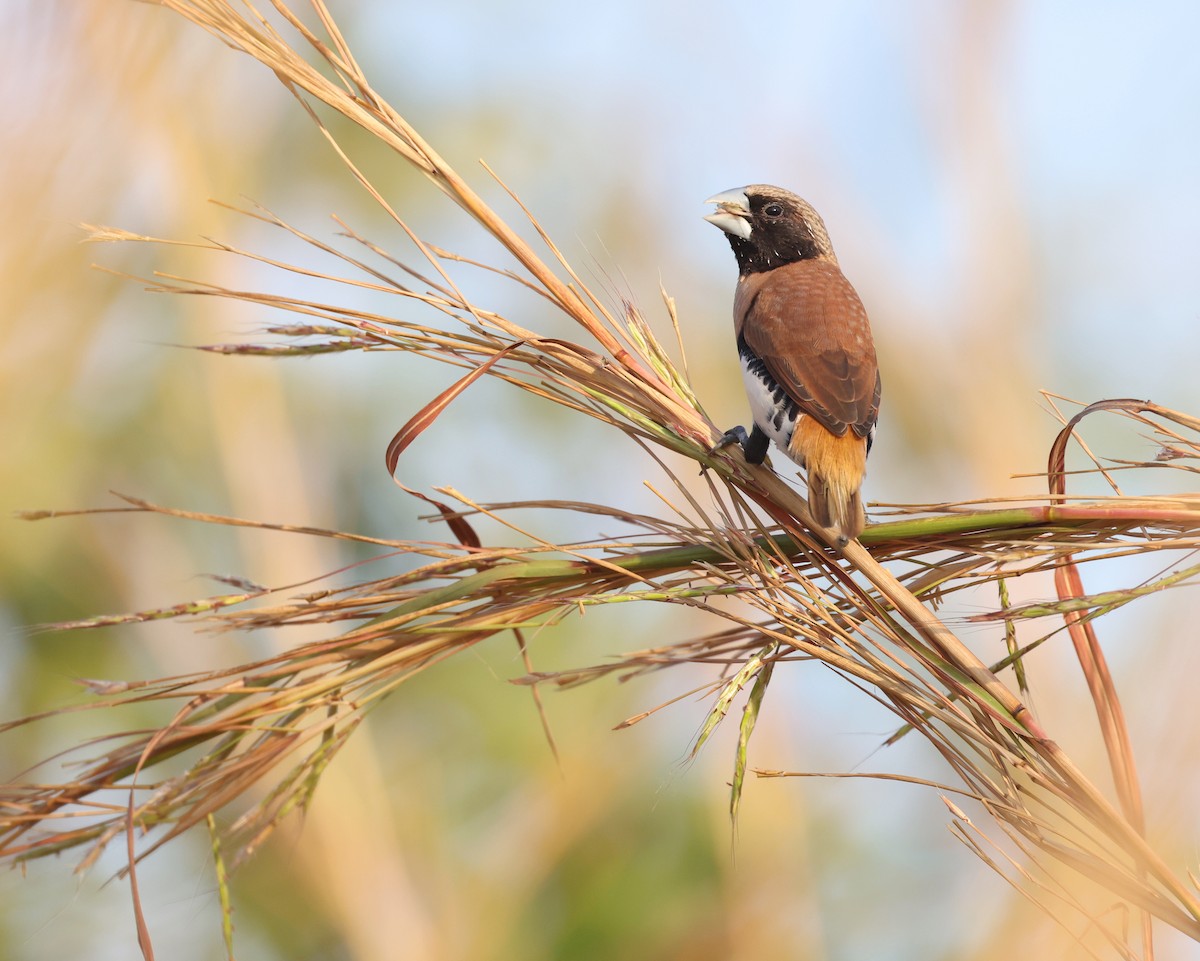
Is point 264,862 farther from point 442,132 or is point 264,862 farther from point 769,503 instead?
point 769,503

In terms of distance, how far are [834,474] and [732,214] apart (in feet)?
4.99

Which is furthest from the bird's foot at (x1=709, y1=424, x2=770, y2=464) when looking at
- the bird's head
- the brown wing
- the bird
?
the bird's head

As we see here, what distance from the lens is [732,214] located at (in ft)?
10.5

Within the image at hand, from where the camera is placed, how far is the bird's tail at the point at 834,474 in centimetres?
144

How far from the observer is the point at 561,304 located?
1422 mm

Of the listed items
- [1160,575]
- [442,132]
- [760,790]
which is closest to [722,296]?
[760,790]

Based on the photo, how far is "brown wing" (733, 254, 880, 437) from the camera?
2197 mm

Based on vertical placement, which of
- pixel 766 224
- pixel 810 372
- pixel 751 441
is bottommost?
pixel 751 441

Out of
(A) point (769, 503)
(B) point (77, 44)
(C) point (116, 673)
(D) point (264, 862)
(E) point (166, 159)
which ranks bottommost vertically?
(D) point (264, 862)

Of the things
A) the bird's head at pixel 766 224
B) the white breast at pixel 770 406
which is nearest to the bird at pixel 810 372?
the white breast at pixel 770 406

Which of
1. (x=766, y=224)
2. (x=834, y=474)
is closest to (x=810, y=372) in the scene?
(x=834, y=474)

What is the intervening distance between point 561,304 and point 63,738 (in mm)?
5147

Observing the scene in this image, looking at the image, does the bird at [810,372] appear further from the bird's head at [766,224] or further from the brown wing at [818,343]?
the bird's head at [766,224]

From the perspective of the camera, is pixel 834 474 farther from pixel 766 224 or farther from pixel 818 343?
pixel 766 224
